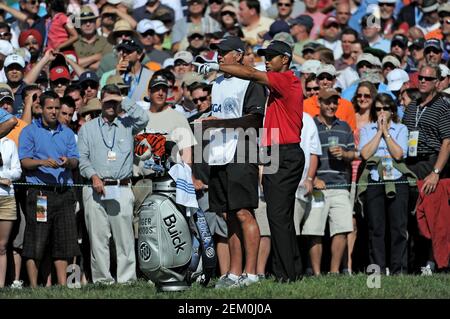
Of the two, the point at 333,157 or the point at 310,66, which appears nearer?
the point at 333,157

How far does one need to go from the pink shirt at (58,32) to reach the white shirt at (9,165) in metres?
5.40

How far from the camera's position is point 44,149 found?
14367 millimetres

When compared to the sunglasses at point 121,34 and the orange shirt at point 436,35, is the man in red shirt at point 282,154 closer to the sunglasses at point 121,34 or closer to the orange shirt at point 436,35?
the sunglasses at point 121,34

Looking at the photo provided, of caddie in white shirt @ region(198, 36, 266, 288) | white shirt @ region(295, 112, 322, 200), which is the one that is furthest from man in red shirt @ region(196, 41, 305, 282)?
white shirt @ region(295, 112, 322, 200)

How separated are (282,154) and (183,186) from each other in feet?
3.85

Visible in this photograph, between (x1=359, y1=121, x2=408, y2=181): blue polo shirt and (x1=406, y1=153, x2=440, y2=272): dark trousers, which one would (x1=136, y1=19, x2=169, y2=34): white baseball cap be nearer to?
(x1=359, y1=121, x2=408, y2=181): blue polo shirt

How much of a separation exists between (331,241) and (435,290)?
11.6 ft


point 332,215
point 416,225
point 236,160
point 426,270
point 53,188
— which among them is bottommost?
point 426,270

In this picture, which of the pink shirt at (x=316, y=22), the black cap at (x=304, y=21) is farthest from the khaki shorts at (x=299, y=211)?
the pink shirt at (x=316, y=22)

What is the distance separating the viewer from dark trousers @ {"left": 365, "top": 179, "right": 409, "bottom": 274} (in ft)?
49.3

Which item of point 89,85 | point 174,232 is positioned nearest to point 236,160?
point 174,232

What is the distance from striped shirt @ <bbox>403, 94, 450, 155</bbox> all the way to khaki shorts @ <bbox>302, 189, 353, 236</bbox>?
47.2 inches

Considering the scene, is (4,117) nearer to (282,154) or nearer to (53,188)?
(53,188)

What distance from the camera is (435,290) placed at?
1184 cm
